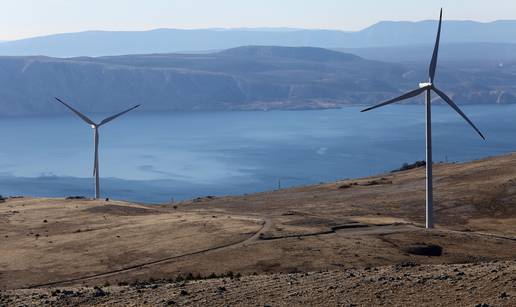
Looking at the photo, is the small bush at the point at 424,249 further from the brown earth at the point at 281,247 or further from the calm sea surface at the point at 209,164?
the calm sea surface at the point at 209,164

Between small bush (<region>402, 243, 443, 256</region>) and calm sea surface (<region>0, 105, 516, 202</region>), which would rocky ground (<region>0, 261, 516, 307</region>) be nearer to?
small bush (<region>402, 243, 443, 256</region>)

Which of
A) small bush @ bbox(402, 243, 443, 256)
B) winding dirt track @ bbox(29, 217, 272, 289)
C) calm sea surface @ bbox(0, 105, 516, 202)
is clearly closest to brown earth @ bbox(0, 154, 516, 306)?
winding dirt track @ bbox(29, 217, 272, 289)

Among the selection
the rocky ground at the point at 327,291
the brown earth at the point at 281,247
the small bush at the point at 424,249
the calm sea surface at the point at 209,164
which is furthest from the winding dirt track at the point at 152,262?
the calm sea surface at the point at 209,164

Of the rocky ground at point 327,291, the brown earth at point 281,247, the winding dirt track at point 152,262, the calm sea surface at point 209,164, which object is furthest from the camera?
the calm sea surface at point 209,164

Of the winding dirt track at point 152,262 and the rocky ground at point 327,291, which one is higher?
the rocky ground at point 327,291

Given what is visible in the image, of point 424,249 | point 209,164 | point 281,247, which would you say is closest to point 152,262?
point 281,247

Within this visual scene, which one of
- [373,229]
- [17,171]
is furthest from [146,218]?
[17,171]

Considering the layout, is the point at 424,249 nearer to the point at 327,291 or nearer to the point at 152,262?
the point at 152,262

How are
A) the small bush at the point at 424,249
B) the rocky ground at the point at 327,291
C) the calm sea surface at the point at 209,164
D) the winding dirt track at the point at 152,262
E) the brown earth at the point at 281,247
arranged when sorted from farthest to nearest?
the calm sea surface at the point at 209,164 → the small bush at the point at 424,249 → the winding dirt track at the point at 152,262 → the brown earth at the point at 281,247 → the rocky ground at the point at 327,291
